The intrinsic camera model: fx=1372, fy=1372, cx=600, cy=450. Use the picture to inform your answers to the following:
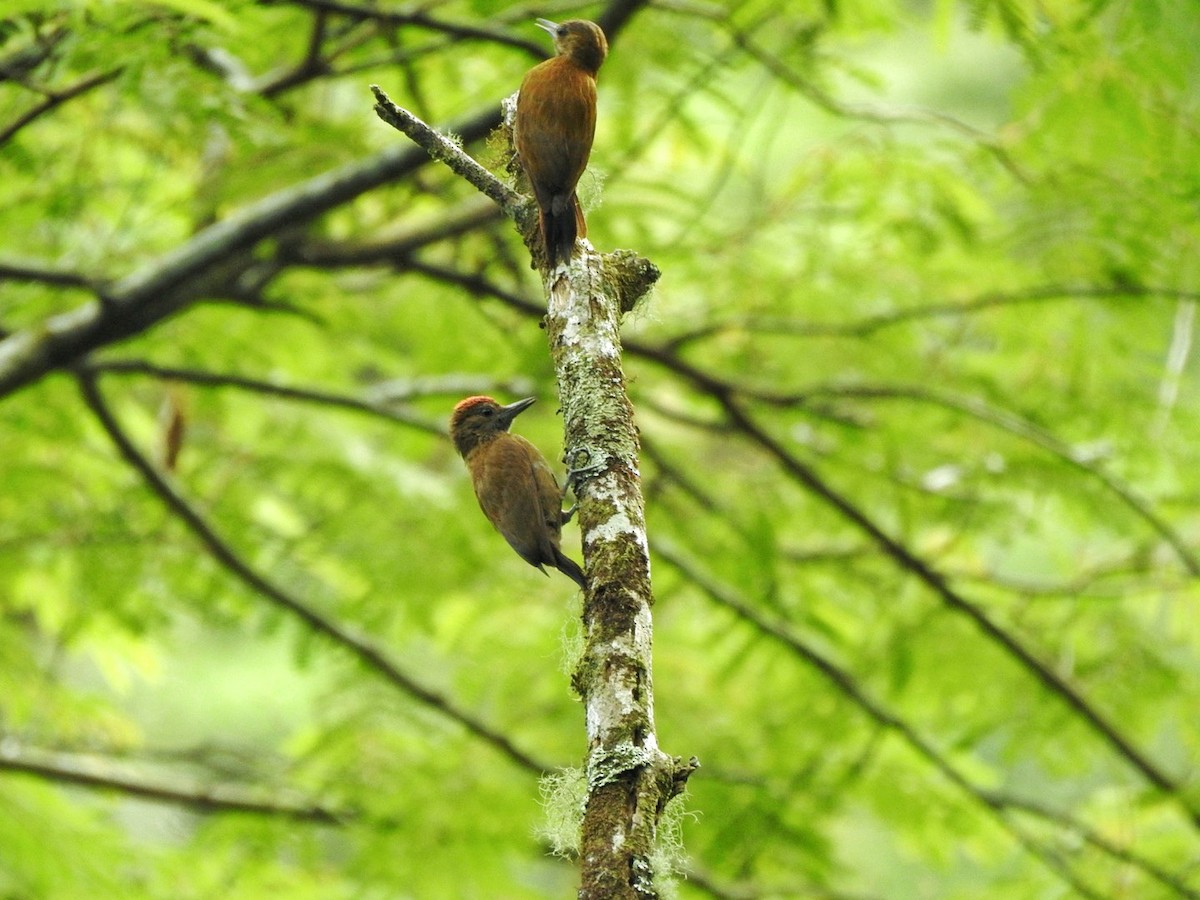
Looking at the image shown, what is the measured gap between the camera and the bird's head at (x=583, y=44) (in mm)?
3375

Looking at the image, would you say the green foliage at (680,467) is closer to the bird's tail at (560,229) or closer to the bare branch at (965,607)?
the bare branch at (965,607)

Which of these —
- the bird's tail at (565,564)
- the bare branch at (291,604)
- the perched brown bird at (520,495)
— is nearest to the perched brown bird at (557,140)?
the bird's tail at (565,564)

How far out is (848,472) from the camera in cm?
660

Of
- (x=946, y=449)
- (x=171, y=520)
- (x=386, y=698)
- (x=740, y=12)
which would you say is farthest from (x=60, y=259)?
(x=946, y=449)

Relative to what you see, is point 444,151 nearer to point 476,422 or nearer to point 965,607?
point 476,422

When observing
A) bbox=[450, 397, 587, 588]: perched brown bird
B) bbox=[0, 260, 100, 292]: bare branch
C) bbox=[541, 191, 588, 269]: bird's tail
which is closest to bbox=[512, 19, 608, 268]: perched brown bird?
bbox=[541, 191, 588, 269]: bird's tail

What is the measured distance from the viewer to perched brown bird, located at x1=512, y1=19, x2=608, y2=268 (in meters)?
2.69

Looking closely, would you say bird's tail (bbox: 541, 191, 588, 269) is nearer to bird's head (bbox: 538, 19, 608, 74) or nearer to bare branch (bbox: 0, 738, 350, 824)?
bird's head (bbox: 538, 19, 608, 74)

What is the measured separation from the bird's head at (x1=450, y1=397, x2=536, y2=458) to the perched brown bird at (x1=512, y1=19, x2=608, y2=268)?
147 centimetres

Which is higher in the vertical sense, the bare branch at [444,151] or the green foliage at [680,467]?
the green foliage at [680,467]

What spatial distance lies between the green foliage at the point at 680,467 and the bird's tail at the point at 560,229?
6.20ft

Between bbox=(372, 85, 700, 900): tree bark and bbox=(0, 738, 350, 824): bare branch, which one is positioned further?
bbox=(0, 738, 350, 824): bare branch

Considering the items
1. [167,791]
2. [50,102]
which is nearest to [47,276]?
[50,102]

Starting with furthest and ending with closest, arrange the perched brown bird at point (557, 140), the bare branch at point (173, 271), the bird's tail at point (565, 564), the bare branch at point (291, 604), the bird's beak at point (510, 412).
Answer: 1. the bare branch at point (291, 604)
2. the bare branch at point (173, 271)
3. the bird's beak at point (510, 412)
4. the bird's tail at point (565, 564)
5. the perched brown bird at point (557, 140)
